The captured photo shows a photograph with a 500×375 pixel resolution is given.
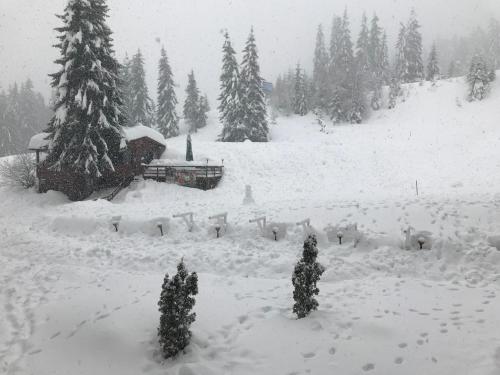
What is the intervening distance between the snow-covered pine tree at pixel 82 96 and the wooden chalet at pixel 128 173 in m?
1.27

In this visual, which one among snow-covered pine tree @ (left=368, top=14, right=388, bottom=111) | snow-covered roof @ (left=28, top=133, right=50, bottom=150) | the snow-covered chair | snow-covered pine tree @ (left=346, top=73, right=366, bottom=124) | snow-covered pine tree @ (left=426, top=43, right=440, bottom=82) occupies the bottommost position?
the snow-covered chair

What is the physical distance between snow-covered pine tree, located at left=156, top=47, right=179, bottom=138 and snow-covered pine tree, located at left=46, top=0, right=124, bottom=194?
2679 centimetres

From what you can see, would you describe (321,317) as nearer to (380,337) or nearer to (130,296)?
(380,337)

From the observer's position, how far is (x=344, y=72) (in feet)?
162

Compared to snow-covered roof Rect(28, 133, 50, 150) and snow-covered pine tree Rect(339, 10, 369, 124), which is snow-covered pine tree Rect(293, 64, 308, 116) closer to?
snow-covered pine tree Rect(339, 10, 369, 124)

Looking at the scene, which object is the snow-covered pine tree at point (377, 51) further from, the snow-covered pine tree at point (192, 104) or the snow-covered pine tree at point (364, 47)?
the snow-covered pine tree at point (192, 104)

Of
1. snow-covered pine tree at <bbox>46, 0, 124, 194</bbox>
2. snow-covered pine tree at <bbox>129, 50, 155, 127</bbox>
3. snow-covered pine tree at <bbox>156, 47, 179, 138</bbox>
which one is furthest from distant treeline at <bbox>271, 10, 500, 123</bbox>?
snow-covered pine tree at <bbox>46, 0, 124, 194</bbox>

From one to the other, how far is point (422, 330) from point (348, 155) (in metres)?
24.4

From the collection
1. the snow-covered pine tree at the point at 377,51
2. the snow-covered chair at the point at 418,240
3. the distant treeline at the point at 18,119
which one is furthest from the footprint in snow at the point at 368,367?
the snow-covered pine tree at the point at 377,51

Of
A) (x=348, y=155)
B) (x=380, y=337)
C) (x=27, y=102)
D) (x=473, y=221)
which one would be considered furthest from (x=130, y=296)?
(x=27, y=102)

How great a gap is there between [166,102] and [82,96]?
1131 inches

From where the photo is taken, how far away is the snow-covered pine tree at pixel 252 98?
133ft

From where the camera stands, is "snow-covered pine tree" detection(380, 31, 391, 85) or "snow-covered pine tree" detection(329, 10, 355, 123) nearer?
"snow-covered pine tree" detection(329, 10, 355, 123)

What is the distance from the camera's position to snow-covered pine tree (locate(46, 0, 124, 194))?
822 inches
